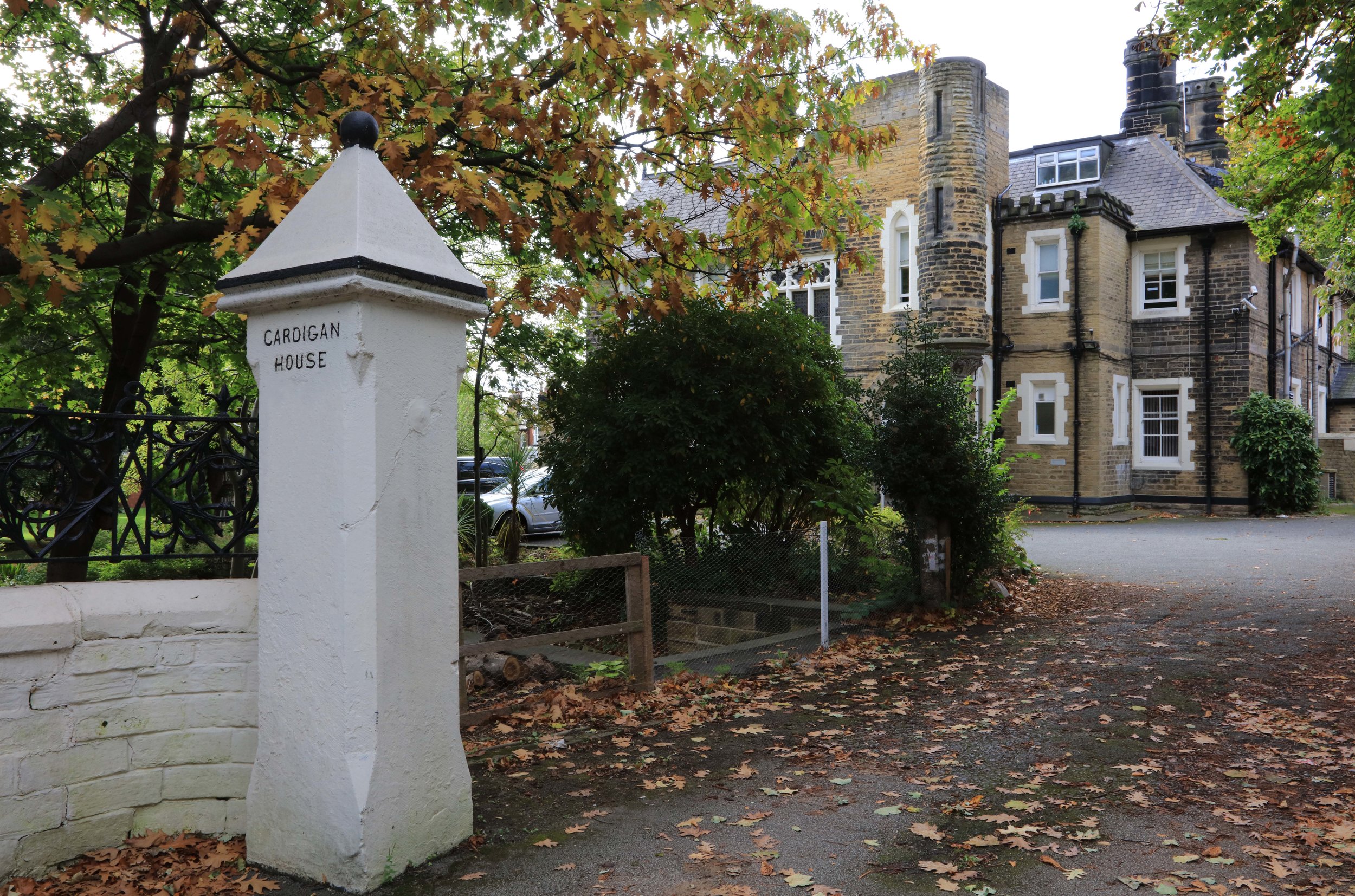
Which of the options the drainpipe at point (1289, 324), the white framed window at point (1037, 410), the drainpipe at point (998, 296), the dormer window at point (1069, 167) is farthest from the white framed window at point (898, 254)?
the drainpipe at point (1289, 324)

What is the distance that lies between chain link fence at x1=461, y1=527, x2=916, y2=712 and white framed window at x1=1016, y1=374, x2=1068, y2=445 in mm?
15796

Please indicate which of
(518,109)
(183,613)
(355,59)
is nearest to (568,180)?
(518,109)

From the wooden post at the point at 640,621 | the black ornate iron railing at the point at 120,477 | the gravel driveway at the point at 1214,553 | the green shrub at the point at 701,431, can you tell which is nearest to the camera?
the black ornate iron railing at the point at 120,477

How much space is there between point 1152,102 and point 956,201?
1059 centimetres

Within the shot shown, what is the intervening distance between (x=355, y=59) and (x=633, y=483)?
178 inches

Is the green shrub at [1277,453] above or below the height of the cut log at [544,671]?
above

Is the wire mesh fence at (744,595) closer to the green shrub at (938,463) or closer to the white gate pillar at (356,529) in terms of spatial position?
the green shrub at (938,463)

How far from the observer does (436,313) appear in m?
4.37

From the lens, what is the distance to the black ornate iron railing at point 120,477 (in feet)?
14.1

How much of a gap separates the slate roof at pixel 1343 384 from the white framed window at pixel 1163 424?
10853mm

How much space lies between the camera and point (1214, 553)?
16.5 metres

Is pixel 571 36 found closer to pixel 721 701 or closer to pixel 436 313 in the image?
pixel 436 313

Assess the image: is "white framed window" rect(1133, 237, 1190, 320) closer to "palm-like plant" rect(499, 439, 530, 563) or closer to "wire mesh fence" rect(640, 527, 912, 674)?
"palm-like plant" rect(499, 439, 530, 563)

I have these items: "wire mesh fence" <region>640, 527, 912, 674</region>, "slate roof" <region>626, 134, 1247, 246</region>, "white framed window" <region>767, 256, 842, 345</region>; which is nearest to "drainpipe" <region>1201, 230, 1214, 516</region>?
"slate roof" <region>626, 134, 1247, 246</region>
